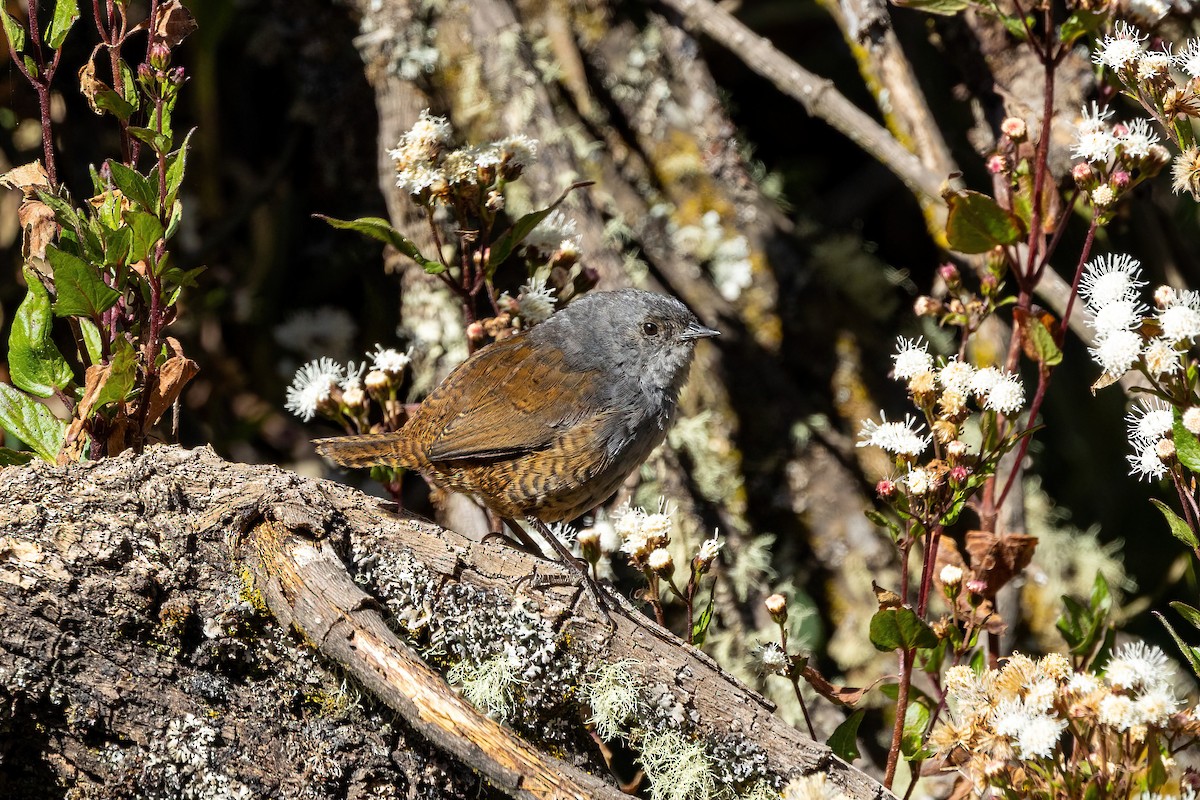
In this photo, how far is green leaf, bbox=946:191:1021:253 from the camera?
7.70 feet

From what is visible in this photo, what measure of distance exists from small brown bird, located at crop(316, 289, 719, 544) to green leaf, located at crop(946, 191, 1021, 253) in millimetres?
1039

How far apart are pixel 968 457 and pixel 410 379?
2.21 m

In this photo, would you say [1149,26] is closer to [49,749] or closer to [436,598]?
[436,598]

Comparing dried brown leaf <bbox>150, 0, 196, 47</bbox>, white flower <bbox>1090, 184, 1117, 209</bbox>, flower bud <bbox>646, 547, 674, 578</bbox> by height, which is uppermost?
white flower <bbox>1090, 184, 1117, 209</bbox>

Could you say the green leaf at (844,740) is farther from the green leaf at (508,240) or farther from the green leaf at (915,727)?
the green leaf at (508,240)

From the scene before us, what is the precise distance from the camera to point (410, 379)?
389cm

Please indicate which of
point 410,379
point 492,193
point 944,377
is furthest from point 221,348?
point 944,377

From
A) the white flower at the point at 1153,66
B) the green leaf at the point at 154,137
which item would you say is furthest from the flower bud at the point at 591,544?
the white flower at the point at 1153,66

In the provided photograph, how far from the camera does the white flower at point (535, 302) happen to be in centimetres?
275

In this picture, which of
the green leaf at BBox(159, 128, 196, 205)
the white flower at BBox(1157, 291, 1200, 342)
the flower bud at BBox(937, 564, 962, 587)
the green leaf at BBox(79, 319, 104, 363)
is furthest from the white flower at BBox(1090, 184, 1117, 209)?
the green leaf at BBox(79, 319, 104, 363)

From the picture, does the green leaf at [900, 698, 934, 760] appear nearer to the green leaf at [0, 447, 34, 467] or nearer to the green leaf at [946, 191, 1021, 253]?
the green leaf at [946, 191, 1021, 253]

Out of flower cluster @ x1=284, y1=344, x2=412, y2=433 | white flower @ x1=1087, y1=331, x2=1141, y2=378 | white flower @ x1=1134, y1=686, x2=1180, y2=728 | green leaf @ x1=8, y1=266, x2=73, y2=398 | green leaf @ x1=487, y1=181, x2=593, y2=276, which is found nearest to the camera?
white flower @ x1=1134, y1=686, x2=1180, y2=728

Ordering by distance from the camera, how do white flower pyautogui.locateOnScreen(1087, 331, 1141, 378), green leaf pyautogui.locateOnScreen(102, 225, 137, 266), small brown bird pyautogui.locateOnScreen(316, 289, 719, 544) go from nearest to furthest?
white flower pyautogui.locateOnScreen(1087, 331, 1141, 378) → green leaf pyautogui.locateOnScreen(102, 225, 137, 266) → small brown bird pyautogui.locateOnScreen(316, 289, 719, 544)

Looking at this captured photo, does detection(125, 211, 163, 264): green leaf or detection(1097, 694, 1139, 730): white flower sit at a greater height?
detection(1097, 694, 1139, 730): white flower
